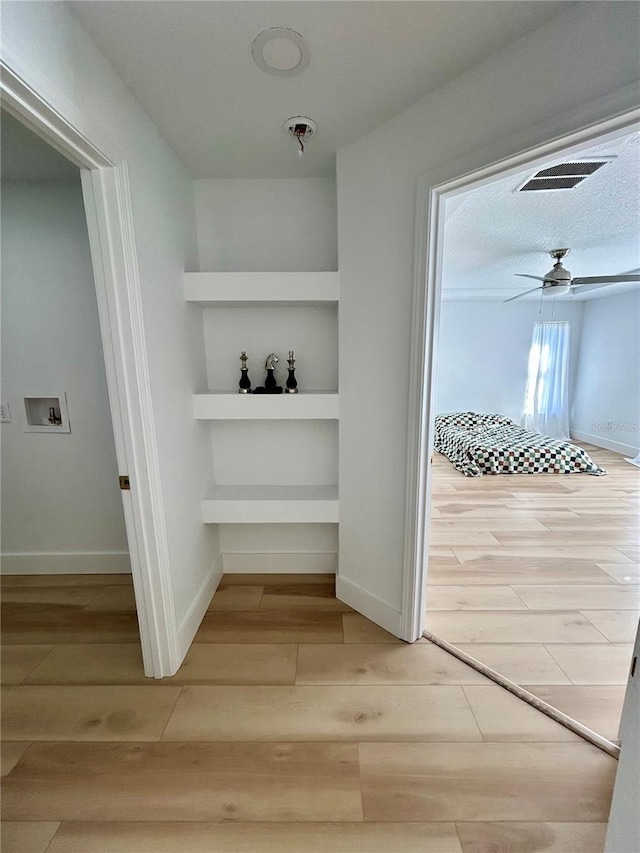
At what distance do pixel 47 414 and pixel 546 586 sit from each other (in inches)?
130

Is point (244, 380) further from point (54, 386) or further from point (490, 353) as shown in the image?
point (490, 353)

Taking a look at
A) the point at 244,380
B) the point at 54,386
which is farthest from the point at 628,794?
the point at 54,386

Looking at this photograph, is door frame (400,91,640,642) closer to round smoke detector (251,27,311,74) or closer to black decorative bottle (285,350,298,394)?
round smoke detector (251,27,311,74)

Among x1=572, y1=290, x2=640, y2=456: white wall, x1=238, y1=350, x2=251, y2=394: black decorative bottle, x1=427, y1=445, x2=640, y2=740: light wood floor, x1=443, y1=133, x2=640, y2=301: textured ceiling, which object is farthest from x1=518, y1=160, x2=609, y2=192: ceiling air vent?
x1=572, y1=290, x2=640, y2=456: white wall

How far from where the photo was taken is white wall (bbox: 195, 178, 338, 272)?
1909 mm

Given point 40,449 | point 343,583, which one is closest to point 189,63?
point 40,449

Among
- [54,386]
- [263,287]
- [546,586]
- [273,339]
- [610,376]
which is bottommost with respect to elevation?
[546,586]

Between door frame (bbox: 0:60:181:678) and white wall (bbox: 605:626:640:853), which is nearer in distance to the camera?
white wall (bbox: 605:626:640:853)

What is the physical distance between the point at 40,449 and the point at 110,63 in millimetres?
1998

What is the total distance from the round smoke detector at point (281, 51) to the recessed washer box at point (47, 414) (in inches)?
77.5

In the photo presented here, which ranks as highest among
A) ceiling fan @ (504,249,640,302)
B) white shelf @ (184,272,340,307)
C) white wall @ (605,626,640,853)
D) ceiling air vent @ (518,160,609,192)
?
ceiling air vent @ (518,160,609,192)

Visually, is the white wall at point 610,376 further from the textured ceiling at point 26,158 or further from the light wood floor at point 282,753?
the textured ceiling at point 26,158

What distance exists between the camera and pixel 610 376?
222 inches

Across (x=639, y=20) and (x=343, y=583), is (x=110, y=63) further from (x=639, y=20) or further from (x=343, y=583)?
(x=343, y=583)
